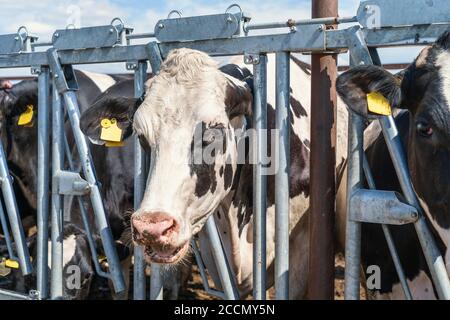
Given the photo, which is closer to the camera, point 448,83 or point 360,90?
point 448,83

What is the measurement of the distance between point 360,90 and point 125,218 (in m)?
2.54

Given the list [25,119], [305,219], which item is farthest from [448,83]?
[25,119]

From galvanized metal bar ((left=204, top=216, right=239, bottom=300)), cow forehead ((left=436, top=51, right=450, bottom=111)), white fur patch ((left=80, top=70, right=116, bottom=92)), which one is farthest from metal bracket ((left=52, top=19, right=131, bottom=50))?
white fur patch ((left=80, top=70, right=116, bottom=92))

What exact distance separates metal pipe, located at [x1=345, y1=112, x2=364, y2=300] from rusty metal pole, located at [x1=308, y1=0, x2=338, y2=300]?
0.15 meters

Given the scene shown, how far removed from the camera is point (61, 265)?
3.85 metres

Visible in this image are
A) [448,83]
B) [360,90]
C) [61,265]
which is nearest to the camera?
[448,83]

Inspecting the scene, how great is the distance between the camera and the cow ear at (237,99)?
3.18 meters

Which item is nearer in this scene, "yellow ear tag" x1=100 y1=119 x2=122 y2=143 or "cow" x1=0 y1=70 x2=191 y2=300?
"yellow ear tag" x1=100 y1=119 x2=122 y2=143

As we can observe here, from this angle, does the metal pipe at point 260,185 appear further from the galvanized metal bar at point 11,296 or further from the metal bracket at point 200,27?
the galvanized metal bar at point 11,296

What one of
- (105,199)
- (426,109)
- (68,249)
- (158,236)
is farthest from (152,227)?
(105,199)

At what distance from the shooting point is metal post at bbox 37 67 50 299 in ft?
12.8

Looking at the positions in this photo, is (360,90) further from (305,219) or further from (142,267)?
(142,267)

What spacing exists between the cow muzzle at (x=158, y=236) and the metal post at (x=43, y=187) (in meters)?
1.27

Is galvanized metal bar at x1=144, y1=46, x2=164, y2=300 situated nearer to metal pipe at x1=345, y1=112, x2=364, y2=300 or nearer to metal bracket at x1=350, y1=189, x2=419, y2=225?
metal pipe at x1=345, y1=112, x2=364, y2=300
